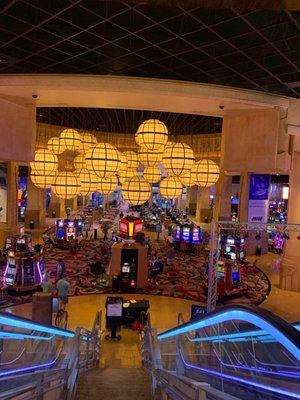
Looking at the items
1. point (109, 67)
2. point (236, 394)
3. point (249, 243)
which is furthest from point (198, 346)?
Result: point (249, 243)

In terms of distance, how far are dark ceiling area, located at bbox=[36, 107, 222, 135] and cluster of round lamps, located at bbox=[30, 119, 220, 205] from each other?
17.1 ft

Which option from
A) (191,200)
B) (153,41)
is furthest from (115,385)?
(191,200)

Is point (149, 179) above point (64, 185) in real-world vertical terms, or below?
above

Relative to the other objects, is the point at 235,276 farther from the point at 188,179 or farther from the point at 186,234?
the point at 186,234

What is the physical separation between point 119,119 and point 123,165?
723 centimetres

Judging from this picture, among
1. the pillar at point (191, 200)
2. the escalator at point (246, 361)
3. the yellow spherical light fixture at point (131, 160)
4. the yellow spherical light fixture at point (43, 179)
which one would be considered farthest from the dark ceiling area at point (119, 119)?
the pillar at point (191, 200)

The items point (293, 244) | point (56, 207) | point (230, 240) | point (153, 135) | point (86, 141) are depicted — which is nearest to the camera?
point (153, 135)

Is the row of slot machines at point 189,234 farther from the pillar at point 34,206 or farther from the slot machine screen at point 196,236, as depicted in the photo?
the pillar at point 34,206

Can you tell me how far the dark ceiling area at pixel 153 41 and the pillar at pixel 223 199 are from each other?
14.2 m

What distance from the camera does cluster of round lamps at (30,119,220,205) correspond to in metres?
8.59

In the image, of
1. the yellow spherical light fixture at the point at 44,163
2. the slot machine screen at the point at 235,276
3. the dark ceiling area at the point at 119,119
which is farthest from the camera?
the dark ceiling area at the point at 119,119

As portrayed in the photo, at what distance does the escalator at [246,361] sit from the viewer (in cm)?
209

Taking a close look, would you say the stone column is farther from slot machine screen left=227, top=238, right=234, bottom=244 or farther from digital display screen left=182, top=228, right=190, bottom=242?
digital display screen left=182, top=228, right=190, bottom=242

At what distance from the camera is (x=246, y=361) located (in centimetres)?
397
